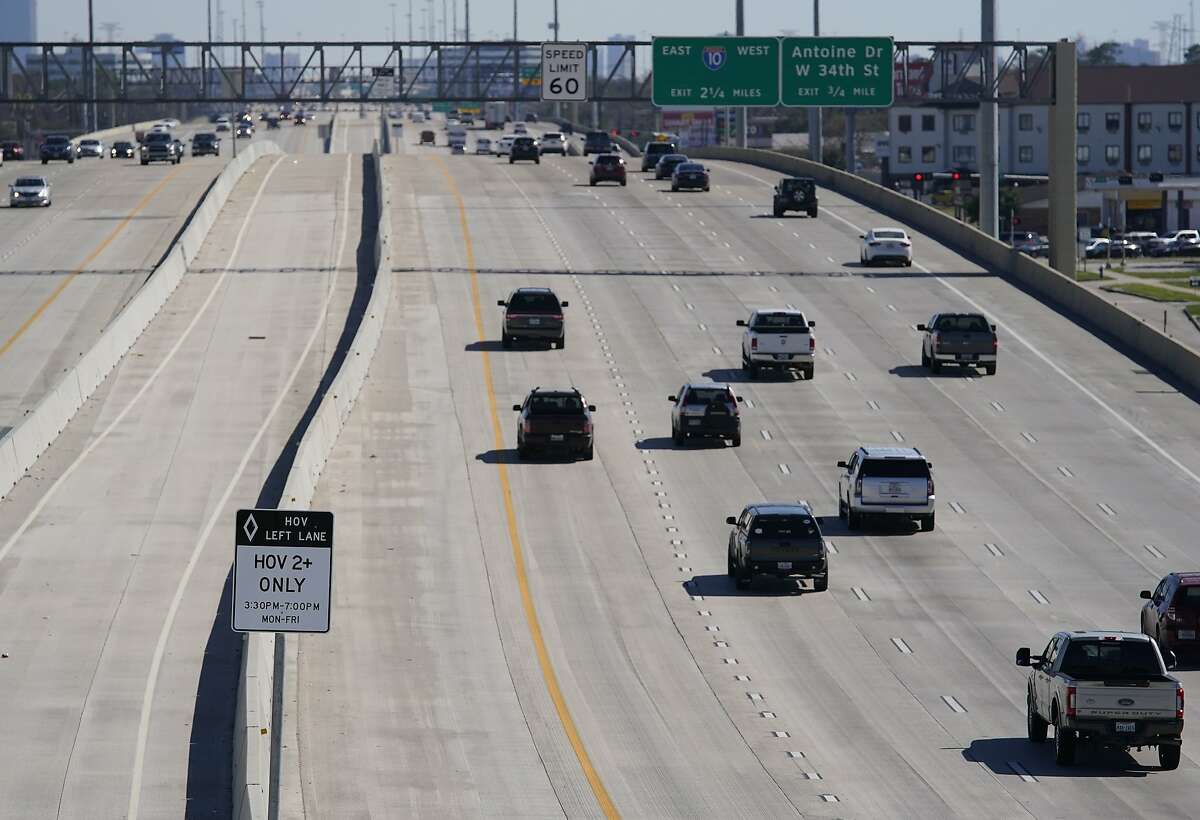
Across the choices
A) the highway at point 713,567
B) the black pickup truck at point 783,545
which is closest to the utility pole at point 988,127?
the highway at point 713,567

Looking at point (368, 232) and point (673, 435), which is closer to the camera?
point (673, 435)

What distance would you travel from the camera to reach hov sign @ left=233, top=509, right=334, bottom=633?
16250 millimetres

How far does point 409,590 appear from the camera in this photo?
35906 mm

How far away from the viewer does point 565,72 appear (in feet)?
262

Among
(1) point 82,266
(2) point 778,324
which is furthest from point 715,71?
(1) point 82,266

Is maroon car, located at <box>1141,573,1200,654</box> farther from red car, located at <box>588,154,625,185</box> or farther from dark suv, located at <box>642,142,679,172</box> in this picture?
dark suv, located at <box>642,142,679,172</box>

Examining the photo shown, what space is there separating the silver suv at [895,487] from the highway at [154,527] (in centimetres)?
1191

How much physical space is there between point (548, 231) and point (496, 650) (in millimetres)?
58093

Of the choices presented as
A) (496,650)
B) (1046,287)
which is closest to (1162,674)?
(496,650)

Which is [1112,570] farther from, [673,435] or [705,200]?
[705,200]

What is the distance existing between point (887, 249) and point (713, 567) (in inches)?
1702

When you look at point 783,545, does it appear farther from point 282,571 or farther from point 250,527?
point 250,527

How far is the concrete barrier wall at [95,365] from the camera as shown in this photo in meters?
44.8

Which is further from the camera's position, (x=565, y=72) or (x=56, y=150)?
(x=56, y=150)
